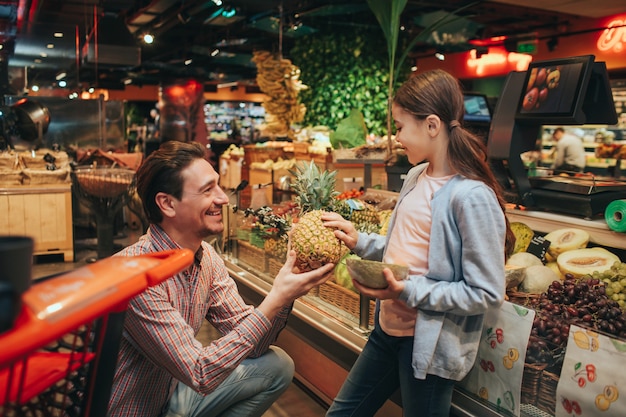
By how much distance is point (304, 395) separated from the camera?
12.9 feet

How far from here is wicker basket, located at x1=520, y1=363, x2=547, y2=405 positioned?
2.21 meters

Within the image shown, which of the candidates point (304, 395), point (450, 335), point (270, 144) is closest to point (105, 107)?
point (270, 144)

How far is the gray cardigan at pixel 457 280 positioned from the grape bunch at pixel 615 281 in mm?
755

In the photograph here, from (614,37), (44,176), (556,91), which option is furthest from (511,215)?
(614,37)

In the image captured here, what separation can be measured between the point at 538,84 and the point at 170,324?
7.65ft

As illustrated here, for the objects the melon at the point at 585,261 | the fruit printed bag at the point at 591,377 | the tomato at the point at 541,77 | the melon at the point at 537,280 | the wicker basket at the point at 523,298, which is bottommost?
the fruit printed bag at the point at 591,377

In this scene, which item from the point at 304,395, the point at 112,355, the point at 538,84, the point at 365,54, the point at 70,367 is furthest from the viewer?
the point at 365,54

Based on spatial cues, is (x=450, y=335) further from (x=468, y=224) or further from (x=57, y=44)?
(x=57, y=44)

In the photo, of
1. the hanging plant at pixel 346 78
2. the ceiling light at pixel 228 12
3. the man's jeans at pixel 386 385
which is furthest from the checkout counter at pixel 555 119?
the ceiling light at pixel 228 12

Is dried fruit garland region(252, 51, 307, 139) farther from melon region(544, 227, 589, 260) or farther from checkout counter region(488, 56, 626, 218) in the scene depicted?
melon region(544, 227, 589, 260)

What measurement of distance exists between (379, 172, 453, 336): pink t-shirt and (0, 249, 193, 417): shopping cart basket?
1.11 m

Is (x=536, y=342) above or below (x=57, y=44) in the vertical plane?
below

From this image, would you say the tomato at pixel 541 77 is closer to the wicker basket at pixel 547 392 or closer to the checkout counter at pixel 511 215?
the checkout counter at pixel 511 215

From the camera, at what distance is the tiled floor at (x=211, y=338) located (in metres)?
3.72
